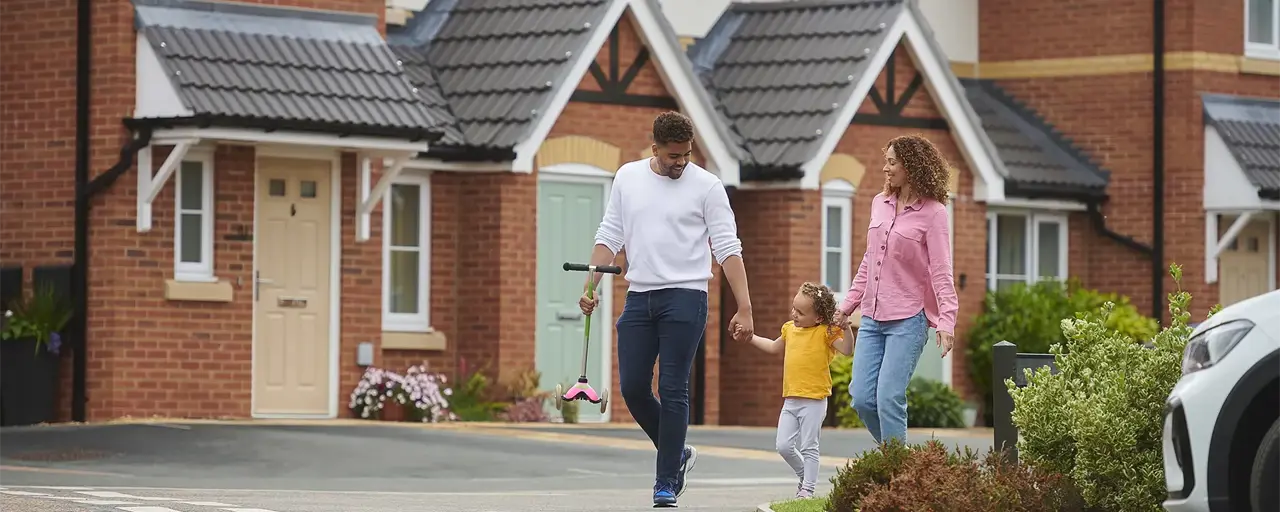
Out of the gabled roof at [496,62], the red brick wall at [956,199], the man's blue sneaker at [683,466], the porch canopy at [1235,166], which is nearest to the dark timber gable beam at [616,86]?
the gabled roof at [496,62]

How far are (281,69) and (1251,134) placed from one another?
12.6m

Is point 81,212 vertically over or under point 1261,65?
under

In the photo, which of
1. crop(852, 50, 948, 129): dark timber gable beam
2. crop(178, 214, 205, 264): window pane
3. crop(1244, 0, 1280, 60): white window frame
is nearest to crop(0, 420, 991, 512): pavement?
crop(178, 214, 205, 264): window pane

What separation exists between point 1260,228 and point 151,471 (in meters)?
17.2

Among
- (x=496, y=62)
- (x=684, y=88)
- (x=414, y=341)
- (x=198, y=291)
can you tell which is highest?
(x=496, y=62)

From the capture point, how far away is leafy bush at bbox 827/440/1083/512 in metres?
10.4

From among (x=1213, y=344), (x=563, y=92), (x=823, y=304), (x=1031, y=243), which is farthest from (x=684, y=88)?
(x=1213, y=344)

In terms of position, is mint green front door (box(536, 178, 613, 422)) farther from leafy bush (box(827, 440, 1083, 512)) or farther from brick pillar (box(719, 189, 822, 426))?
leafy bush (box(827, 440, 1083, 512))

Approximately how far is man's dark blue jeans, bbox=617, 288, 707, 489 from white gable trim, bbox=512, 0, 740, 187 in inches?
423

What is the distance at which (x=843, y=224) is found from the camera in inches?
998

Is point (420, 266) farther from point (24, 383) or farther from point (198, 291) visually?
point (24, 383)

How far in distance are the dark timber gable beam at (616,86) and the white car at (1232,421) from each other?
14.2m

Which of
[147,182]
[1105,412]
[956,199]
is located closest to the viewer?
[1105,412]

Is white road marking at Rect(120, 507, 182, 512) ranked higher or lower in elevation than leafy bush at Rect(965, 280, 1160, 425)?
lower
